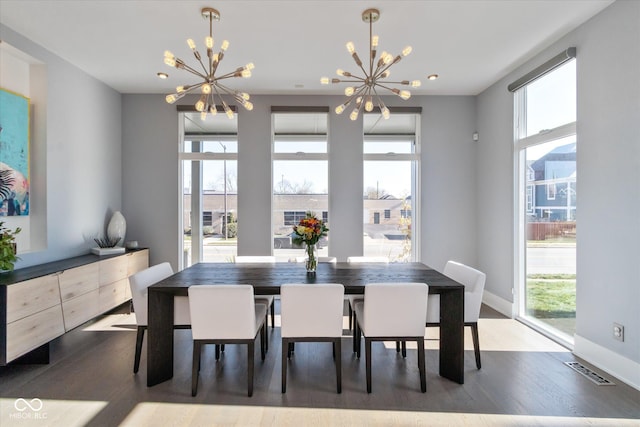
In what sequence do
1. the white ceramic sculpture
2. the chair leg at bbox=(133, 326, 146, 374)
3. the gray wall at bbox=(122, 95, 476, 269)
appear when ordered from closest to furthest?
the chair leg at bbox=(133, 326, 146, 374) < the white ceramic sculpture < the gray wall at bbox=(122, 95, 476, 269)

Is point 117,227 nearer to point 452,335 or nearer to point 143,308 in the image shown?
point 143,308

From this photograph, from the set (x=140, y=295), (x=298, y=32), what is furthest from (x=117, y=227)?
(x=298, y=32)

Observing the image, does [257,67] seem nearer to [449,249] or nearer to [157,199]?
[157,199]

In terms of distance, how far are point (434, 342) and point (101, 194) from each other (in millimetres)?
4477

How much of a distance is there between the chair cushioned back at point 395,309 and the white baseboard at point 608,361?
1636 millimetres

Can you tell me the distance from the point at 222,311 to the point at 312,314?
25.2 inches

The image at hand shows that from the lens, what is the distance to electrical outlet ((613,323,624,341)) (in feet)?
8.59

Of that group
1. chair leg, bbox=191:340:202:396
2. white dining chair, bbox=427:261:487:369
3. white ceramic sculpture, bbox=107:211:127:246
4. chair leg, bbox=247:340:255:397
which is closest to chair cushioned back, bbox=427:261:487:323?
white dining chair, bbox=427:261:487:369

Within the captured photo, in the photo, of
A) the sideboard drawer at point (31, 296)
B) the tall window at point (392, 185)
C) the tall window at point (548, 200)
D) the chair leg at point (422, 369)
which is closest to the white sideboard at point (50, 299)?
the sideboard drawer at point (31, 296)

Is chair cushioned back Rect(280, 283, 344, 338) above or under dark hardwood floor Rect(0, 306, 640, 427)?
above

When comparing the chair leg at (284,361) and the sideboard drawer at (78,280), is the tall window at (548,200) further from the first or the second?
the sideboard drawer at (78,280)

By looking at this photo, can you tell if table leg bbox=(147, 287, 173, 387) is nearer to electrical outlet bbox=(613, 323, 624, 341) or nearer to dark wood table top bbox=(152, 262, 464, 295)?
dark wood table top bbox=(152, 262, 464, 295)

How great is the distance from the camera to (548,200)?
11.8 ft

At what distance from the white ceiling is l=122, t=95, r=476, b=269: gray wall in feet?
2.38
